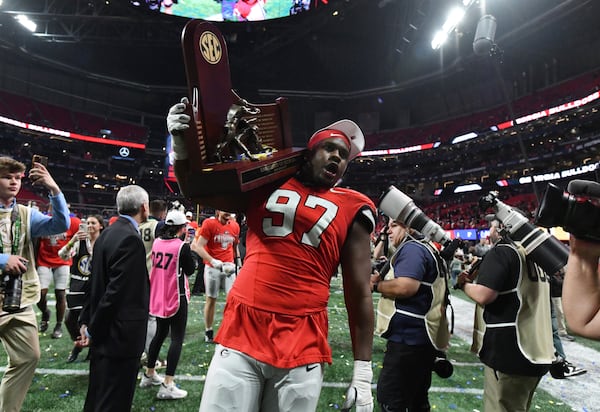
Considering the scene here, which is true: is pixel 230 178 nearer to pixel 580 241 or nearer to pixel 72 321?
pixel 580 241

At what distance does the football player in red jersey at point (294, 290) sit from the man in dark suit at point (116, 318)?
4.19ft

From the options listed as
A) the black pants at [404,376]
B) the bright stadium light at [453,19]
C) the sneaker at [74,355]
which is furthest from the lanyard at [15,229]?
the bright stadium light at [453,19]

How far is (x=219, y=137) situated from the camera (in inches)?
64.2

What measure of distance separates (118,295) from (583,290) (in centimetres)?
261

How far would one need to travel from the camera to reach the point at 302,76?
35.3 m

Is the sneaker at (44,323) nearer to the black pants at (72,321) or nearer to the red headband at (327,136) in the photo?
the black pants at (72,321)

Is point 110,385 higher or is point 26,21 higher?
point 26,21

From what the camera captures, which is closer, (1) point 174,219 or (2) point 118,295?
(2) point 118,295

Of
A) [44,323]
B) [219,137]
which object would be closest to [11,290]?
[219,137]

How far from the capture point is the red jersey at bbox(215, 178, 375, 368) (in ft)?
5.01

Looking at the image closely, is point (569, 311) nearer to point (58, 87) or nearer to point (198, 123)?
point (198, 123)

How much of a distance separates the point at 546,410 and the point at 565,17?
28.3 metres

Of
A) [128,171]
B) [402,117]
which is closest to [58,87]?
→ [128,171]

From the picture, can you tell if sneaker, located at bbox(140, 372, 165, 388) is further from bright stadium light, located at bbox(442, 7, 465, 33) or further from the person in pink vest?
bright stadium light, located at bbox(442, 7, 465, 33)
